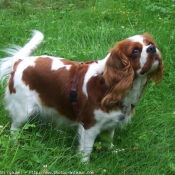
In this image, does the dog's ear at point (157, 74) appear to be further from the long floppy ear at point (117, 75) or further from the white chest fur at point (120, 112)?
the long floppy ear at point (117, 75)

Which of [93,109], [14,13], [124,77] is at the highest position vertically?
[124,77]

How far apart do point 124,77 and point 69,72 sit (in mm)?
598

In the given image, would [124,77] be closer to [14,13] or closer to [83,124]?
[83,124]

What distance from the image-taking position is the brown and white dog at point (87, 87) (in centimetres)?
305

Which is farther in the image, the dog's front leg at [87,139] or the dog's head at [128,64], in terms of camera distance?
the dog's front leg at [87,139]

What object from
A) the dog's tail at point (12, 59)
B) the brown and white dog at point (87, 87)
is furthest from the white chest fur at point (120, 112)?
the dog's tail at point (12, 59)

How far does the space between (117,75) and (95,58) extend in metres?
1.75

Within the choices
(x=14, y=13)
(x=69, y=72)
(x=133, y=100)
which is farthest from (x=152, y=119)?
(x=14, y=13)

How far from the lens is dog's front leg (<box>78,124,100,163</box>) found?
3.36 meters

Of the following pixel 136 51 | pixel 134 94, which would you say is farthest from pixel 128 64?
pixel 134 94

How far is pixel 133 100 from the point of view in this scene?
333 cm

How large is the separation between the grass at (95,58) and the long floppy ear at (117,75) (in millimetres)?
569

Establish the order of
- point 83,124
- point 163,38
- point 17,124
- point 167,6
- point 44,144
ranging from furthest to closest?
point 167,6, point 163,38, point 17,124, point 83,124, point 44,144

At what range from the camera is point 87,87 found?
3.30 metres
